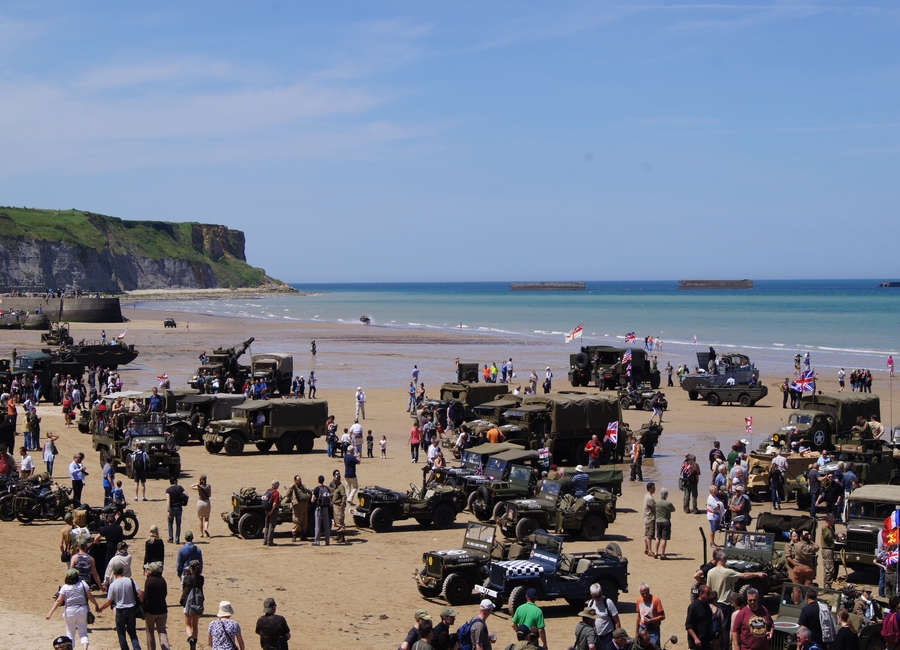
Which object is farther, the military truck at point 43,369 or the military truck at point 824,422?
the military truck at point 43,369

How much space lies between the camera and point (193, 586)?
11625 millimetres

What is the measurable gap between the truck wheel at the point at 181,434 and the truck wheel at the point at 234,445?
203 centimetres

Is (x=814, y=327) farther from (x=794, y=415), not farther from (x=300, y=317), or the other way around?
(x=794, y=415)

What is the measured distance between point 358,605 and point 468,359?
46.8 metres

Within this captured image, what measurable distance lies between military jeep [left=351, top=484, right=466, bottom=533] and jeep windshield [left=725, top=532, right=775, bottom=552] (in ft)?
19.5

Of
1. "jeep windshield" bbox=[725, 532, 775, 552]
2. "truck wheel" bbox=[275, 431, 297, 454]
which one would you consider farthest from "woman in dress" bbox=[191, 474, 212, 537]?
"truck wheel" bbox=[275, 431, 297, 454]

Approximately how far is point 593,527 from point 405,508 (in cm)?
355

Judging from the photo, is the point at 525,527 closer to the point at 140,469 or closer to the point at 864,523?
the point at 864,523

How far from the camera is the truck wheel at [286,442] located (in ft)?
89.6

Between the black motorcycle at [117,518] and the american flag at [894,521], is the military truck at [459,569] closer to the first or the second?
the american flag at [894,521]

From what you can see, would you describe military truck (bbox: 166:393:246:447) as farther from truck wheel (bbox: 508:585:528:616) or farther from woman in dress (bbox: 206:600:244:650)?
woman in dress (bbox: 206:600:244:650)

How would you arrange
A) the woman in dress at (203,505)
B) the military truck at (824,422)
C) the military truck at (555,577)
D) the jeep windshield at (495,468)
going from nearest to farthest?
the military truck at (555,577) → the woman in dress at (203,505) → the jeep windshield at (495,468) → the military truck at (824,422)

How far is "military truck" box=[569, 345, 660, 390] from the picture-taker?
43188 millimetres

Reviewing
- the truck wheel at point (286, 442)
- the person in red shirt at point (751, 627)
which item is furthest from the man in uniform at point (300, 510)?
the truck wheel at point (286, 442)
